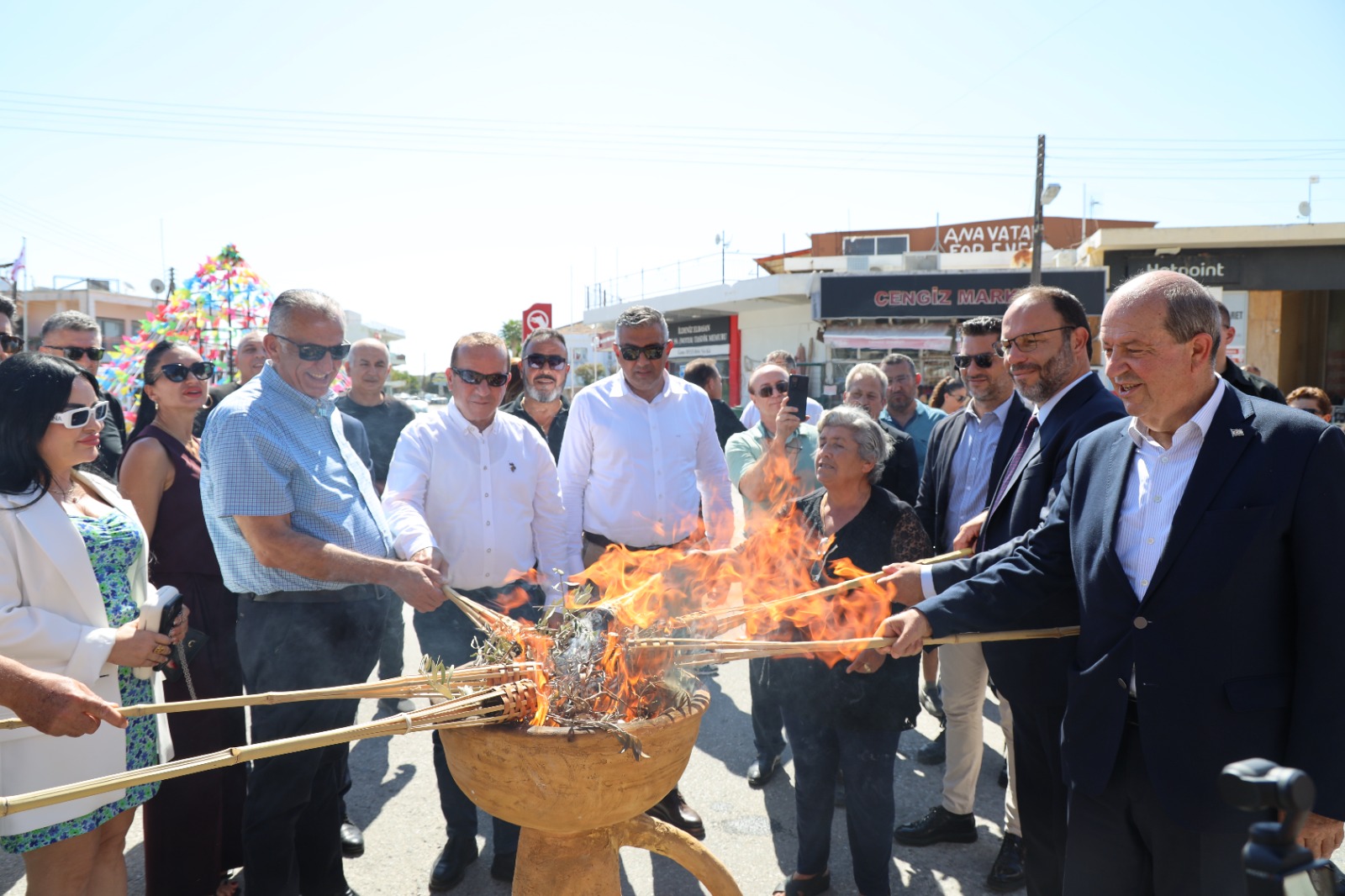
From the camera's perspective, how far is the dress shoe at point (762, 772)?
504 centimetres

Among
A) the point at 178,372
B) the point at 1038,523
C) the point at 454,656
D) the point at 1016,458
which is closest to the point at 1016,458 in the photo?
the point at 1016,458

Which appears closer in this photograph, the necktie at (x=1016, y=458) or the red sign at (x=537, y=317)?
the necktie at (x=1016, y=458)

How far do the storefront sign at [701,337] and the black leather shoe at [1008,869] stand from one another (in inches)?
1109

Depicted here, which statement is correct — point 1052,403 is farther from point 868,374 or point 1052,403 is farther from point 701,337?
point 701,337

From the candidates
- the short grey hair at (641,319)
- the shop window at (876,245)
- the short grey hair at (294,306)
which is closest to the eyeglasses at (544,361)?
the short grey hair at (641,319)

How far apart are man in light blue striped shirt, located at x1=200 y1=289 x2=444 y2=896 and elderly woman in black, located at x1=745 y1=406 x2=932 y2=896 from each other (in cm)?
181

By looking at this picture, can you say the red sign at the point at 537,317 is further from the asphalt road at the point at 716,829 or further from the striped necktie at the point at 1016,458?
the striped necktie at the point at 1016,458

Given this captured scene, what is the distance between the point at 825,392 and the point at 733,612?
72.5 ft

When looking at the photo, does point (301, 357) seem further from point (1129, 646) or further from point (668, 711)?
point (1129, 646)

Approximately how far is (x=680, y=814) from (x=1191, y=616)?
2.98m

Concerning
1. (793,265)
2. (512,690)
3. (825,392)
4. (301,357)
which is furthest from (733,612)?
(793,265)

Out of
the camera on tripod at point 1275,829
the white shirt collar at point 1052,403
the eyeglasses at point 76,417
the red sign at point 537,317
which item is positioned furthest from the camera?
the red sign at point 537,317

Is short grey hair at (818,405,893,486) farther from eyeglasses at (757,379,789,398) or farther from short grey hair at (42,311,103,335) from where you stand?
short grey hair at (42,311,103,335)

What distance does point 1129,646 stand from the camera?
2559 millimetres
